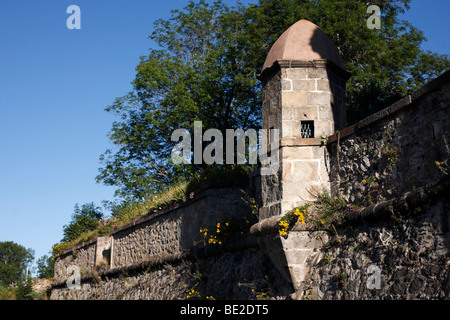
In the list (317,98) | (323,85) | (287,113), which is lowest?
(287,113)

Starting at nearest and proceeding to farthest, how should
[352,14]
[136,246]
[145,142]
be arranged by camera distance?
[136,246] < [352,14] < [145,142]

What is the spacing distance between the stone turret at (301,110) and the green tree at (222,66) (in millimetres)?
9996

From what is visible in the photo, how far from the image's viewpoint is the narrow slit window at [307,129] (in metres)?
7.92

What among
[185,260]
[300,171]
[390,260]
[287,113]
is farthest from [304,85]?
[185,260]

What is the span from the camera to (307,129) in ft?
26.0

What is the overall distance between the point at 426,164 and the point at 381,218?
837 millimetres

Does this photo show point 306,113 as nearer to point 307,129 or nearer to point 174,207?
point 307,129

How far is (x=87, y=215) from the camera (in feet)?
79.3

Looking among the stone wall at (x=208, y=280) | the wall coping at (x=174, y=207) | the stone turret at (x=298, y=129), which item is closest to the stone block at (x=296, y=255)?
the stone turret at (x=298, y=129)

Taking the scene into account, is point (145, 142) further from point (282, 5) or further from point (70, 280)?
point (282, 5)

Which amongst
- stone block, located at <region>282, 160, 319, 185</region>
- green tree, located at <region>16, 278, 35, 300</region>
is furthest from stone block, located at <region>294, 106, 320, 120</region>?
green tree, located at <region>16, 278, 35, 300</region>

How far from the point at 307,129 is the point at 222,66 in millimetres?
15284

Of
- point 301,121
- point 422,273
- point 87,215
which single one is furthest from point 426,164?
point 87,215

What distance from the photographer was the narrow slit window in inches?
312
